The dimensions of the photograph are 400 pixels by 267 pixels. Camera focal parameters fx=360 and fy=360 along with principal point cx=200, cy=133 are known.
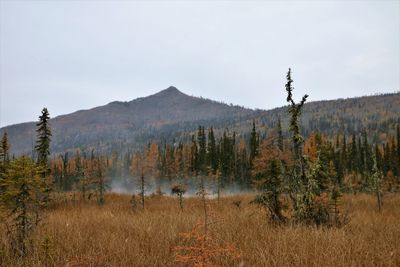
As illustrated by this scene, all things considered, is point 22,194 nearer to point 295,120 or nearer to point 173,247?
point 173,247

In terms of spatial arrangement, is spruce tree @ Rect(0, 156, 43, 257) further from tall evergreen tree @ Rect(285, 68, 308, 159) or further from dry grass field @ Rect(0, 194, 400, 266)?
tall evergreen tree @ Rect(285, 68, 308, 159)

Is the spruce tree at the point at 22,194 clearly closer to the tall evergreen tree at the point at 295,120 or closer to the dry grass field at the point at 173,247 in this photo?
the dry grass field at the point at 173,247

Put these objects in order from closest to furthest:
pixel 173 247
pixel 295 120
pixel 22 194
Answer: pixel 173 247 → pixel 22 194 → pixel 295 120

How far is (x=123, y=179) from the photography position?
126 metres

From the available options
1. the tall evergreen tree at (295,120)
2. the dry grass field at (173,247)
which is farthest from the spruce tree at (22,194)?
the tall evergreen tree at (295,120)

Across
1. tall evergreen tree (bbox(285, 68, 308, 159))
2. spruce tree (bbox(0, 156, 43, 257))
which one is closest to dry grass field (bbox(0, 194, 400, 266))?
spruce tree (bbox(0, 156, 43, 257))

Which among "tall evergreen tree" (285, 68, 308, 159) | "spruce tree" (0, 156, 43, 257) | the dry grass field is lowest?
the dry grass field

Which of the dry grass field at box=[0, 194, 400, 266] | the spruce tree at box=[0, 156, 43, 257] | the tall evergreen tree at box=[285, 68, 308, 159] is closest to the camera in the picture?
the dry grass field at box=[0, 194, 400, 266]

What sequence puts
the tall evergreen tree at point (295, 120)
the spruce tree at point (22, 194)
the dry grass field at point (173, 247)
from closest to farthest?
the dry grass field at point (173, 247) → the spruce tree at point (22, 194) → the tall evergreen tree at point (295, 120)

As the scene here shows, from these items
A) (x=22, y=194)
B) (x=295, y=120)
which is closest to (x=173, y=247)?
(x=22, y=194)

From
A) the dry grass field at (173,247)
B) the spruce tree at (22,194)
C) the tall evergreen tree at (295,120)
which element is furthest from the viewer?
the tall evergreen tree at (295,120)

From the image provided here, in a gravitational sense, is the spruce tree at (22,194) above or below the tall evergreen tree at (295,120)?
below

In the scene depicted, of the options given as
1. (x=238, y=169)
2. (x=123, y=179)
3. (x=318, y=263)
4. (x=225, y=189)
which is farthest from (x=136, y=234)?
(x=123, y=179)

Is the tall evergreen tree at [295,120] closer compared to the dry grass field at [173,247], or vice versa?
the dry grass field at [173,247]
